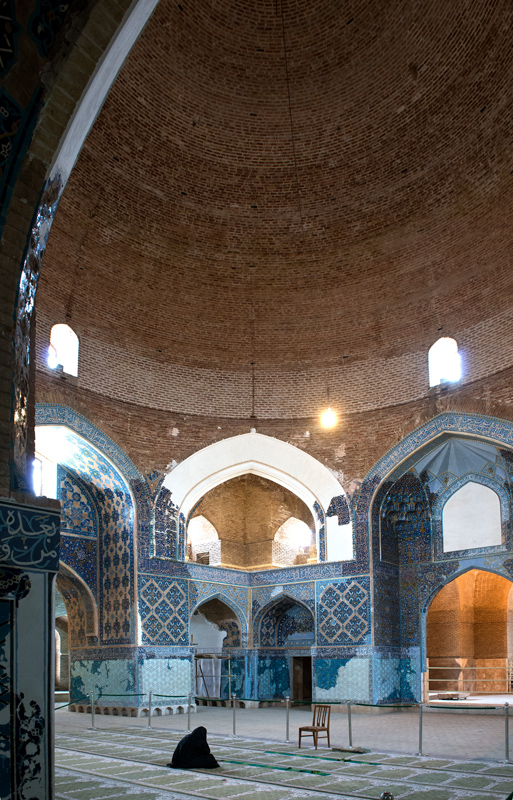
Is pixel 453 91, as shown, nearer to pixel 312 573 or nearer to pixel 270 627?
pixel 312 573

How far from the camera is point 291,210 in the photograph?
14406 millimetres

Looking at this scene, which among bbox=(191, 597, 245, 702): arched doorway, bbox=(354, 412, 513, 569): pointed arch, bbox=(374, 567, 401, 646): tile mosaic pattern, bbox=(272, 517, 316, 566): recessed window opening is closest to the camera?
bbox=(354, 412, 513, 569): pointed arch

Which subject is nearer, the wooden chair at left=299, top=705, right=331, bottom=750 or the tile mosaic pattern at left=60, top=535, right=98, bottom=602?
the wooden chair at left=299, top=705, right=331, bottom=750

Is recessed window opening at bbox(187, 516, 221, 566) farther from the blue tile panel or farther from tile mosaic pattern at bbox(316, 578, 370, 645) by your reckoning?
the blue tile panel

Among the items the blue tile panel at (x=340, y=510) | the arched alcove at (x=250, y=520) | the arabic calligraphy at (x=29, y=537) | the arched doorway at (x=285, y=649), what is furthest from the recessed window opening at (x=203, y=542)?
the arabic calligraphy at (x=29, y=537)

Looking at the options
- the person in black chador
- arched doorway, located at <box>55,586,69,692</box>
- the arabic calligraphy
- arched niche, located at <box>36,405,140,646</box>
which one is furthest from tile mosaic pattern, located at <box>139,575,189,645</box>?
the arabic calligraphy

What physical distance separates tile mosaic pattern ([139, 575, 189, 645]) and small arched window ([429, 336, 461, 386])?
21.5 feet

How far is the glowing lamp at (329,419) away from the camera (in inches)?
585

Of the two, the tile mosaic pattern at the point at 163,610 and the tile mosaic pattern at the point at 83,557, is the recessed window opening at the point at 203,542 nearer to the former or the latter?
the tile mosaic pattern at the point at 163,610

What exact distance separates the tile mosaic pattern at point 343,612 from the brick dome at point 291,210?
367 centimetres

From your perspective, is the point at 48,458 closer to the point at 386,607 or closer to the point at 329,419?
the point at 329,419

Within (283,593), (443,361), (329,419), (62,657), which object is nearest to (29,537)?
(443,361)

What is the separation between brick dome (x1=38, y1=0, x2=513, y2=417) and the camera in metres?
12.2

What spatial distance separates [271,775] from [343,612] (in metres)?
7.58
